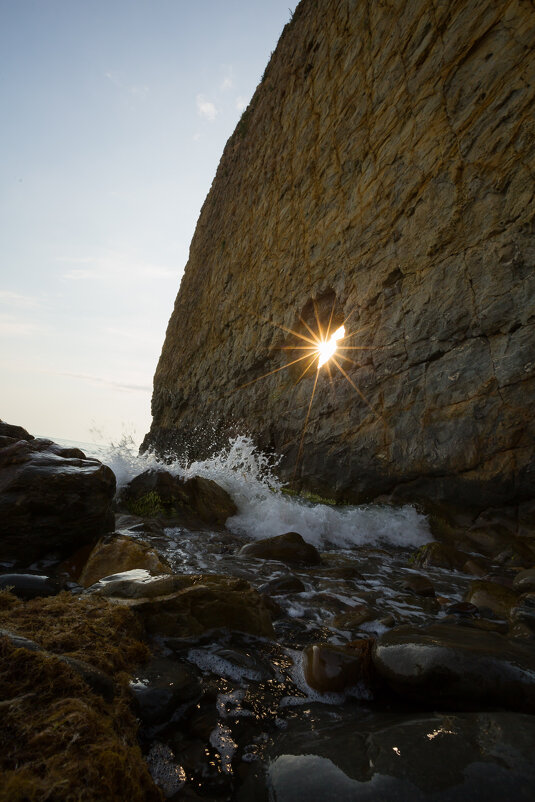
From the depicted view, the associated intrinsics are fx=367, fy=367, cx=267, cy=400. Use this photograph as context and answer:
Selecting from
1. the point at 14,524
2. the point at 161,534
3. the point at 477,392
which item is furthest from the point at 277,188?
the point at 14,524

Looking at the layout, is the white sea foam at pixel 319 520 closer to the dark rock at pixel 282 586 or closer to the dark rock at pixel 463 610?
the dark rock at pixel 282 586

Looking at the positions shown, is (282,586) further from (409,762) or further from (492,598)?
(409,762)

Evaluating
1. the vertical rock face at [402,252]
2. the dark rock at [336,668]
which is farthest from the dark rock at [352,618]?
the vertical rock face at [402,252]

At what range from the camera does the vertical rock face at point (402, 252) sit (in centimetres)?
529

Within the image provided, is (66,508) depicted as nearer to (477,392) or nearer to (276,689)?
(276,689)

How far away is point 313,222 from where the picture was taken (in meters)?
10.1

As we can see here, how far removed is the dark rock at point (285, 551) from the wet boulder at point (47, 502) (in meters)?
1.63

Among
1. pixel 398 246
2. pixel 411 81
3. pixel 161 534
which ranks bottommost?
pixel 161 534

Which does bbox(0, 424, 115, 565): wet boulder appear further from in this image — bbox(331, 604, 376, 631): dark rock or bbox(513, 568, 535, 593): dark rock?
bbox(513, 568, 535, 593): dark rock

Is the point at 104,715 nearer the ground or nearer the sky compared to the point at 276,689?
nearer the sky

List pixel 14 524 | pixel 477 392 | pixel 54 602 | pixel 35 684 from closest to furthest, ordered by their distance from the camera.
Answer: pixel 35 684
pixel 54 602
pixel 14 524
pixel 477 392

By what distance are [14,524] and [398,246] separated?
294 inches

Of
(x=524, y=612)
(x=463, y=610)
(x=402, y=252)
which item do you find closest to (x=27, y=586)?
(x=463, y=610)

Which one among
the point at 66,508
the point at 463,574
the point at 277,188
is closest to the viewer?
the point at 66,508
